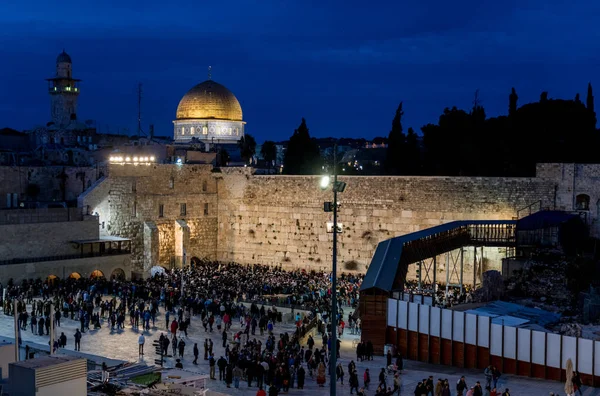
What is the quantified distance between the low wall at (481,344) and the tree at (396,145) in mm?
20139

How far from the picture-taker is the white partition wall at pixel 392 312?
21.0 m

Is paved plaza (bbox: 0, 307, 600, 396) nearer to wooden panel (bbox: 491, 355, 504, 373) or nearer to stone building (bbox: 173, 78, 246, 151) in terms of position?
wooden panel (bbox: 491, 355, 504, 373)

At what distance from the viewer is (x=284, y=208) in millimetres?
36938

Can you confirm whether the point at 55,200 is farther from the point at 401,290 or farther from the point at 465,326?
the point at 465,326

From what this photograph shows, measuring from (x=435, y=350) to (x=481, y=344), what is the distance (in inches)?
55.1

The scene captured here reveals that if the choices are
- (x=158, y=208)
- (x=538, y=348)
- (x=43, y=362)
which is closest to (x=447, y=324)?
(x=538, y=348)

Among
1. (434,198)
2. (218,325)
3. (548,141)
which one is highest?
(548,141)

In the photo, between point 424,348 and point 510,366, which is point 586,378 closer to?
point 510,366

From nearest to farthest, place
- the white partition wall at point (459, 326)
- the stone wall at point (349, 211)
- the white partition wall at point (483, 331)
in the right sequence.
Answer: the white partition wall at point (483, 331) < the white partition wall at point (459, 326) < the stone wall at point (349, 211)

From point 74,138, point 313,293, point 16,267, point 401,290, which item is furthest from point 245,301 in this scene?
point 74,138

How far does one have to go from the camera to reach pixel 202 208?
38656mm

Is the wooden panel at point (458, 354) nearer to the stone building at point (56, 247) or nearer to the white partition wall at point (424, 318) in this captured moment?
the white partition wall at point (424, 318)

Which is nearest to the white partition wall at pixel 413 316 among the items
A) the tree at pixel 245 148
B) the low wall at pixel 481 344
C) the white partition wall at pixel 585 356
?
the low wall at pixel 481 344

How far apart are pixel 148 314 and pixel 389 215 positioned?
45.5 feet
